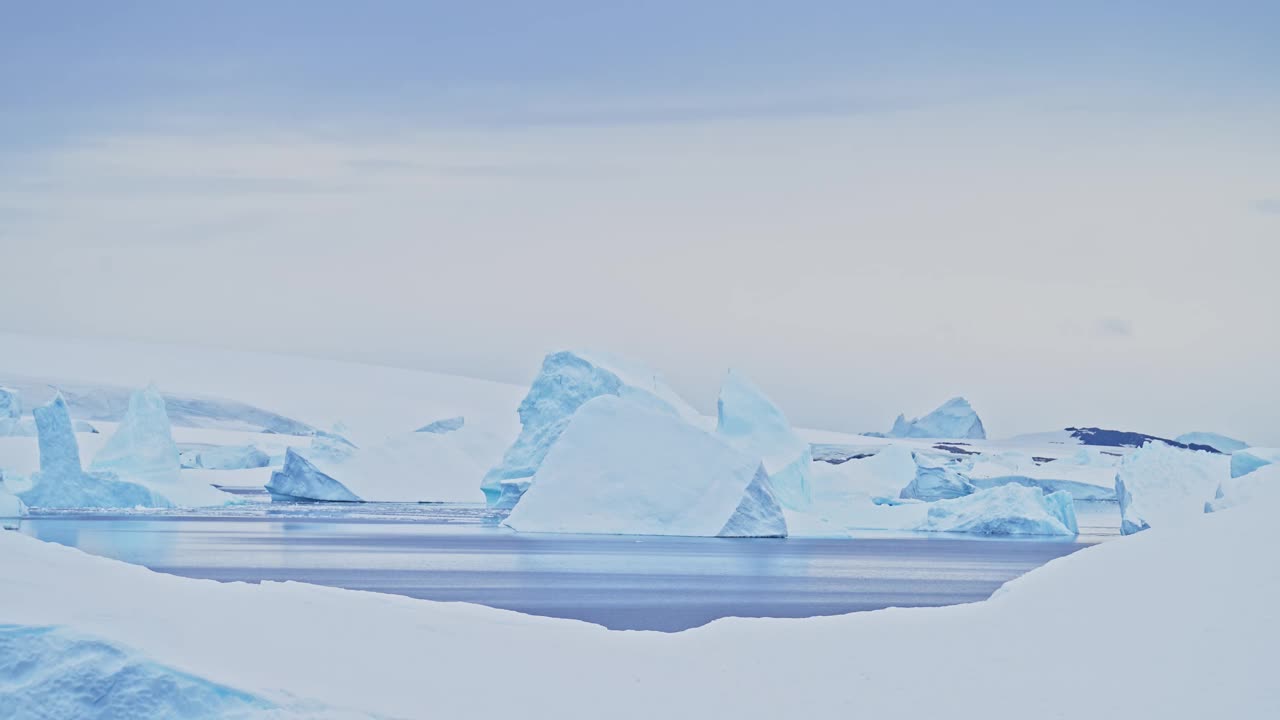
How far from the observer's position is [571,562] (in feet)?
70.0

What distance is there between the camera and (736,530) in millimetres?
23938

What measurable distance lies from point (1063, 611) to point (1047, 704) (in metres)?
1.27

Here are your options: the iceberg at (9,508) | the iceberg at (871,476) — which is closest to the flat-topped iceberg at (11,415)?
the iceberg at (9,508)

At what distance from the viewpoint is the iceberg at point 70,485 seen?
28.5 metres

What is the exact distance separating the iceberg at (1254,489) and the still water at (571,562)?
3.05m

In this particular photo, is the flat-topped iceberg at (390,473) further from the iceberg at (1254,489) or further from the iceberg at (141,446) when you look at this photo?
the iceberg at (1254,489)

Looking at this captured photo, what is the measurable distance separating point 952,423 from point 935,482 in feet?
73.2

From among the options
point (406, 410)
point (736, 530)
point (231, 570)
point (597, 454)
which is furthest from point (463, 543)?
point (406, 410)

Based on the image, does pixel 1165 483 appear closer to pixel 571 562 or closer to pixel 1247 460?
pixel 1247 460

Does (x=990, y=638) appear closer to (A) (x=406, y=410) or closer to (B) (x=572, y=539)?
(B) (x=572, y=539)

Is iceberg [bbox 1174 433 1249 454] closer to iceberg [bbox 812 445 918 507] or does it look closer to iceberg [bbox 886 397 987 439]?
iceberg [bbox 886 397 987 439]

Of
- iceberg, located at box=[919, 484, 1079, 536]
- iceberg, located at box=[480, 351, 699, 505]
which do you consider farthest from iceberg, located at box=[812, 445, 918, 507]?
iceberg, located at box=[480, 351, 699, 505]

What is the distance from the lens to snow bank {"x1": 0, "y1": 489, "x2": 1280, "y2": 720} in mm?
6113

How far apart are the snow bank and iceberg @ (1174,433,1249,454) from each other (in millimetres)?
48259
